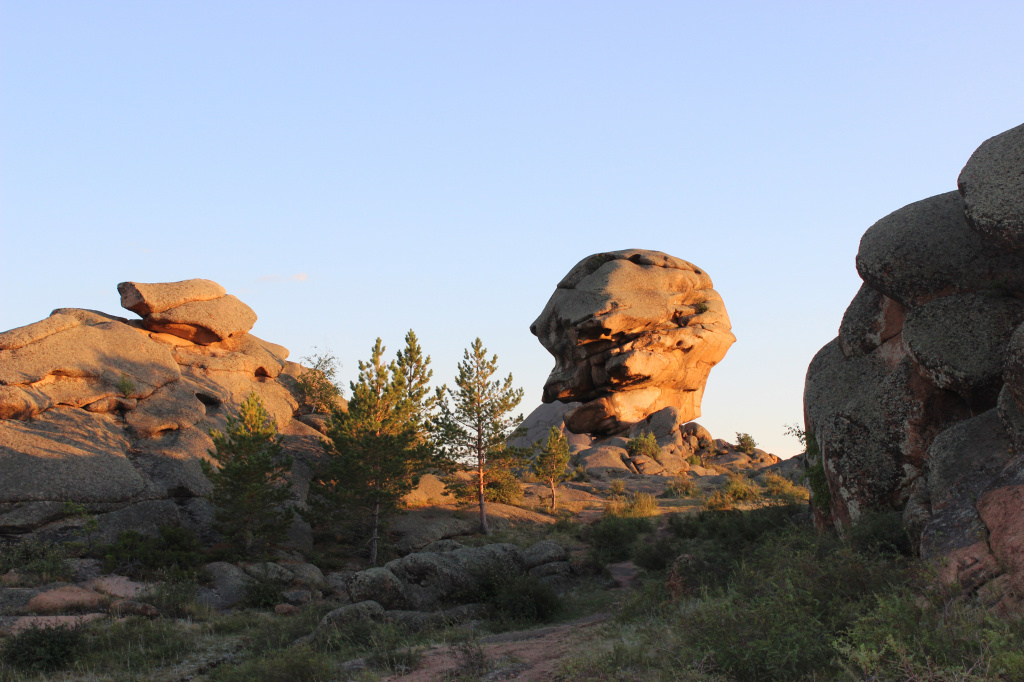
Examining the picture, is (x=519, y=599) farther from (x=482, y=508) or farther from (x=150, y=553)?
(x=482, y=508)

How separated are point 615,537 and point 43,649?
20.1 meters

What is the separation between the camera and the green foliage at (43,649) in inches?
543

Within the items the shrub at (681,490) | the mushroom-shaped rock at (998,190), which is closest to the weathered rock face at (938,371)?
the mushroom-shaped rock at (998,190)

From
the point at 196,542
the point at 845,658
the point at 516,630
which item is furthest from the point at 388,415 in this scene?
the point at 845,658

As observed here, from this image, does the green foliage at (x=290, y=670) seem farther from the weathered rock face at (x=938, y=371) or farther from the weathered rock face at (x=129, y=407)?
the weathered rock face at (x=129, y=407)

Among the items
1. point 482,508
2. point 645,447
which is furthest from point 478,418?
point 645,447

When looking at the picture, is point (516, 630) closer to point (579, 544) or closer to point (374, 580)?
point (374, 580)

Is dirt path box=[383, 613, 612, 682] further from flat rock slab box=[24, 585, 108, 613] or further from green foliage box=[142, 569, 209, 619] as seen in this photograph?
flat rock slab box=[24, 585, 108, 613]

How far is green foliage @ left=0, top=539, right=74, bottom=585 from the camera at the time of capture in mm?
23844

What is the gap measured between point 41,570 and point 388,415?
15731 mm

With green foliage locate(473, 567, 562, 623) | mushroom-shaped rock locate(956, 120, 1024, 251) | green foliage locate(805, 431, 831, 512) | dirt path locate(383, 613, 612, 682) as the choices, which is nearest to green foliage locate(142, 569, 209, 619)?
green foliage locate(473, 567, 562, 623)

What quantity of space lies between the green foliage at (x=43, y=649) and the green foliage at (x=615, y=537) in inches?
624

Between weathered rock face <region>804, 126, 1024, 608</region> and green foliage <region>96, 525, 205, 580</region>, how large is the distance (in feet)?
75.5

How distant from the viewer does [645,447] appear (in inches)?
2159
